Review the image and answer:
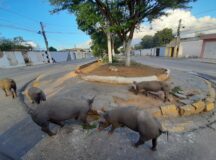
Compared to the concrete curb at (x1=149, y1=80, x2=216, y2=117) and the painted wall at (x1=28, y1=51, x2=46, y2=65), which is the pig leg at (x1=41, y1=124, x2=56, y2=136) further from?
the painted wall at (x1=28, y1=51, x2=46, y2=65)

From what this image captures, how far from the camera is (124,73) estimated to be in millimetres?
6375

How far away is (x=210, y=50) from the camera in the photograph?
2170 cm

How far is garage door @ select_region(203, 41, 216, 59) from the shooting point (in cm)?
2102

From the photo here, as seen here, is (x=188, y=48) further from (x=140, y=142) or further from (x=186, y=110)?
(x=140, y=142)

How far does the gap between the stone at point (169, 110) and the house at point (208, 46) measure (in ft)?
73.2

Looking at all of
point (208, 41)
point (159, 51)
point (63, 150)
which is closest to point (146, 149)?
point (63, 150)

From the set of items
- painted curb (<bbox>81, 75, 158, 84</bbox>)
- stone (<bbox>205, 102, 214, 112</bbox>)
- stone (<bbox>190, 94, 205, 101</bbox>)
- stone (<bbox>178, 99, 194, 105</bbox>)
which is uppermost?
painted curb (<bbox>81, 75, 158, 84</bbox>)

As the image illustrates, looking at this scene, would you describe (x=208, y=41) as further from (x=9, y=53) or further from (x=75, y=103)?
(x=9, y=53)

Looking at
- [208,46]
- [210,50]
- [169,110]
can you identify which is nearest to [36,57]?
[169,110]

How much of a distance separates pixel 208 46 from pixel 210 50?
0.75 m

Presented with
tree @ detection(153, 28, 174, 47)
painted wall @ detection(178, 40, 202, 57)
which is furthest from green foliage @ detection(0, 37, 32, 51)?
tree @ detection(153, 28, 174, 47)

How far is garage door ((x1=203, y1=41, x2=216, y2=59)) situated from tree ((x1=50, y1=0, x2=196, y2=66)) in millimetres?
A: 18334

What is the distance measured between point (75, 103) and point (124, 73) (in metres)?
3.77

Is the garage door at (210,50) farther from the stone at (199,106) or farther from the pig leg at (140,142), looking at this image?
the pig leg at (140,142)
